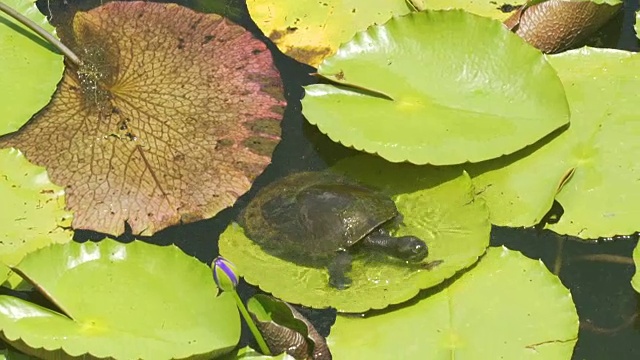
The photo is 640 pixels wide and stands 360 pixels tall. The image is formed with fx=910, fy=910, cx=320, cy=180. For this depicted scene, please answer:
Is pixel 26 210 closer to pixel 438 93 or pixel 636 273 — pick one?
pixel 438 93

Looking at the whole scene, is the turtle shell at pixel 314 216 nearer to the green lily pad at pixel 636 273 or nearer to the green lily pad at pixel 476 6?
the green lily pad at pixel 636 273

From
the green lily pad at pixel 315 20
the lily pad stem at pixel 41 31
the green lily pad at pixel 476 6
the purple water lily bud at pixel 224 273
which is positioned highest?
the lily pad stem at pixel 41 31

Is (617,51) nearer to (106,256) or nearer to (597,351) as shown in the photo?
(597,351)

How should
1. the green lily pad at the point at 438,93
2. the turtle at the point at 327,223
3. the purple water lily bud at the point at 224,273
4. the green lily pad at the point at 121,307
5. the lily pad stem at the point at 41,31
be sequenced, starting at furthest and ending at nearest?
1. the lily pad stem at the point at 41,31
2. the green lily pad at the point at 438,93
3. the turtle at the point at 327,223
4. the green lily pad at the point at 121,307
5. the purple water lily bud at the point at 224,273

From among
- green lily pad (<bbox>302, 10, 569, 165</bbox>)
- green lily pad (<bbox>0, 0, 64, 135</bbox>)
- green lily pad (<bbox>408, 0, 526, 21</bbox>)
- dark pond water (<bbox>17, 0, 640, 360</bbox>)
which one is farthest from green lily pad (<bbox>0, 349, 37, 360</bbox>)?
green lily pad (<bbox>408, 0, 526, 21</bbox>)

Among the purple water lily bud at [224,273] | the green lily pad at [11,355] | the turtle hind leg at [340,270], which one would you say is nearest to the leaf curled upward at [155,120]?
the turtle hind leg at [340,270]

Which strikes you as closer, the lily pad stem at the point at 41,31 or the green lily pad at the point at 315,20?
the lily pad stem at the point at 41,31

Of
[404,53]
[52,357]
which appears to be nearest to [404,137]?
[404,53]
